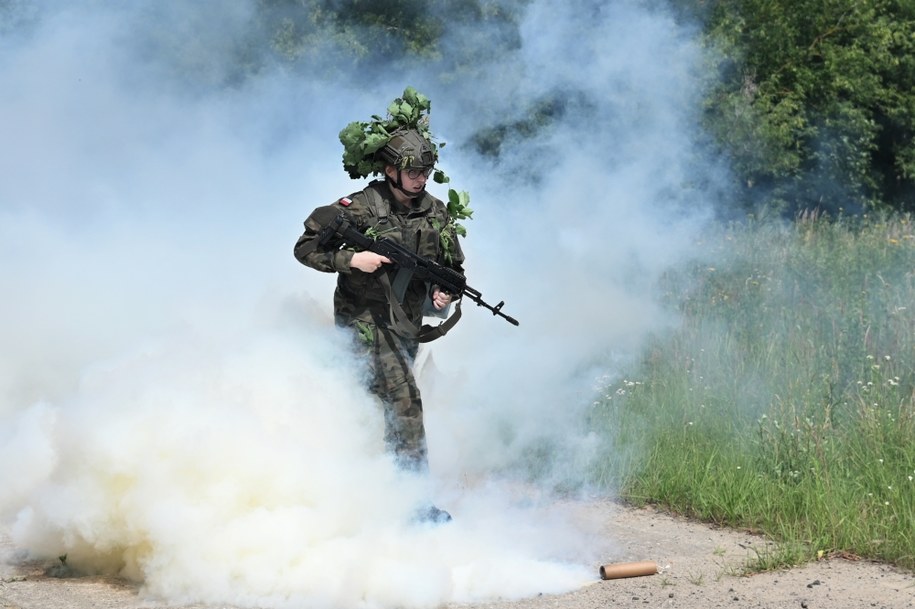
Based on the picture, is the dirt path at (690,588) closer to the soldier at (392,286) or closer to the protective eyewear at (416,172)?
the soldier at (392,286)

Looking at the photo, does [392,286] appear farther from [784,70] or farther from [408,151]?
[784,70]

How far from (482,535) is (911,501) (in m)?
2.02

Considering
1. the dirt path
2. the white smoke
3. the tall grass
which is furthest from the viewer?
the tall grass

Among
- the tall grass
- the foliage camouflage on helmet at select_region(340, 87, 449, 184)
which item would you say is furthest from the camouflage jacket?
the tall grass

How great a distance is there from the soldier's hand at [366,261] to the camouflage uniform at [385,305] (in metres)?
0.10

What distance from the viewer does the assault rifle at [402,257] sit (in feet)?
Answer: 19.2

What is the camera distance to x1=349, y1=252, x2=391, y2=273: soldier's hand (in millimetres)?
5777

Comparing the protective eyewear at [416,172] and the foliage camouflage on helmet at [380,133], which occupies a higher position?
the foliage camouflage on helmet at [380,133]

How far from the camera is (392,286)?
5988 millimetres

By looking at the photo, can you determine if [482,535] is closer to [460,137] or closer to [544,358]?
[544,358]

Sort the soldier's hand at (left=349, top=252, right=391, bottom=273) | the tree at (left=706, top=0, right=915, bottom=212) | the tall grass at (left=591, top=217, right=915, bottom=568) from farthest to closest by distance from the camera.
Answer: the tree at (left=706, top=0, right=915, bottom=212), the tall grass at (left=591, top=217, right=915, bottom=568), the soldier's hand at (left=349, top=252, right=391, bottom=273)

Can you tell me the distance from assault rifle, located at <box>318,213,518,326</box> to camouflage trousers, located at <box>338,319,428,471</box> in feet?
1.10

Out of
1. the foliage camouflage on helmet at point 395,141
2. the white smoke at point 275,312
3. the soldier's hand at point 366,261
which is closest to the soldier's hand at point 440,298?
the foliage camouflage on helmet at point 395,141

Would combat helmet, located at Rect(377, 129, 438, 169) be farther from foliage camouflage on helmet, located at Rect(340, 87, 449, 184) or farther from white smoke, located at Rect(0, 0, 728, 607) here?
white smoke, located at Rect(0, 0, 728, 607)
